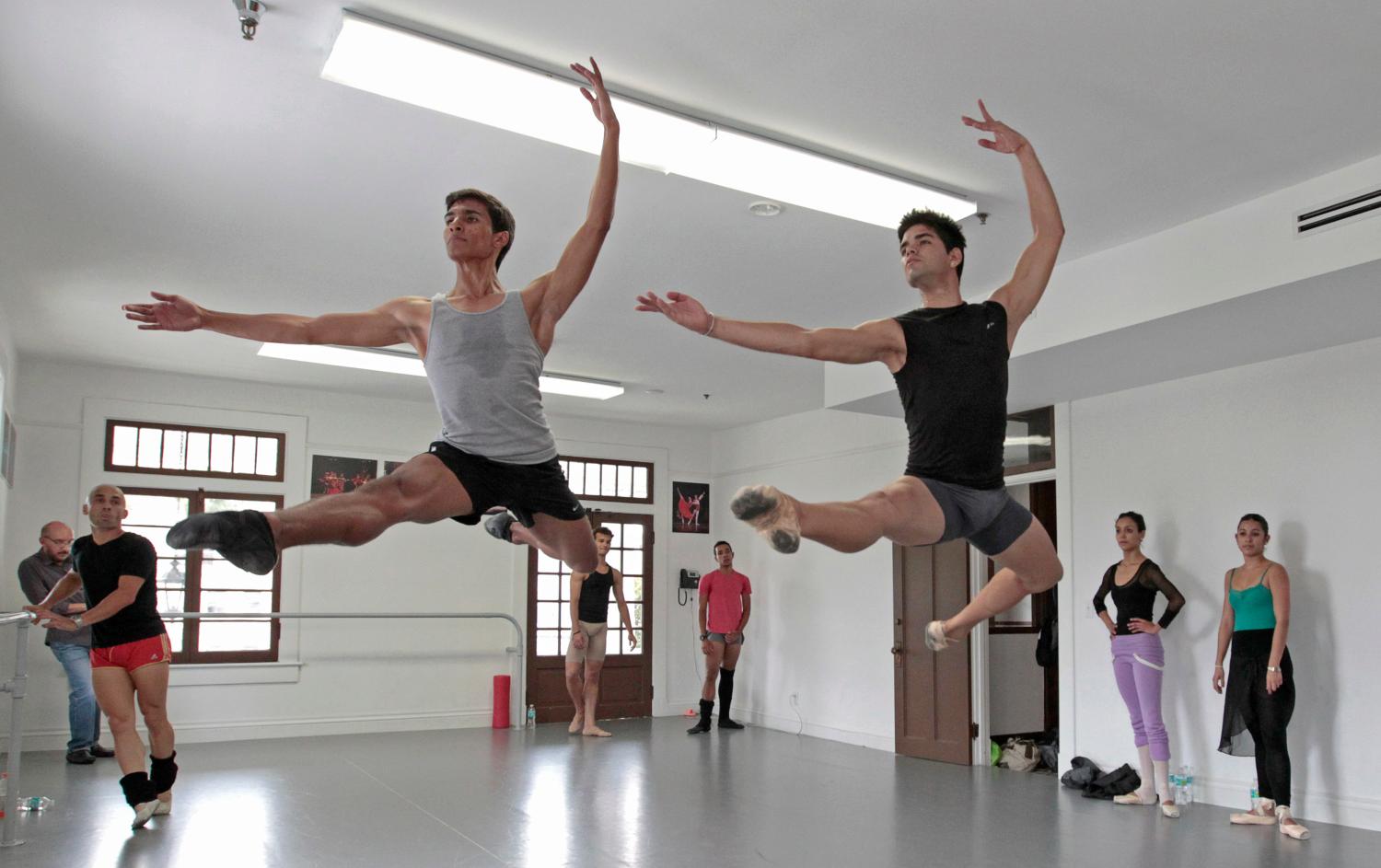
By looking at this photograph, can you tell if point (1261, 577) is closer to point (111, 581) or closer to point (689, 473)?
point (111, 581)

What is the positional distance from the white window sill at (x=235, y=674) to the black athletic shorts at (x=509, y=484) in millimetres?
7368

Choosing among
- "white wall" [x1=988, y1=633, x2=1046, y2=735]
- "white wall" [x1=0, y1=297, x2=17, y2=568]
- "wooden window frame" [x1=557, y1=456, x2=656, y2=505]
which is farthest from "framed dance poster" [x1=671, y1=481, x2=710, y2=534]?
"white wall" [x1=0, y1=297, x2=17, y2=568]

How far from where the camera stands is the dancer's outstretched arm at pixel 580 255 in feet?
10.0

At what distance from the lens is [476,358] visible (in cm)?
296

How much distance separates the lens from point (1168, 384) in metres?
7.24

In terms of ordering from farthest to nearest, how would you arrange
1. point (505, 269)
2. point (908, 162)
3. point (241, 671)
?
point (241, 671), point (505, 269), point (908, 162)

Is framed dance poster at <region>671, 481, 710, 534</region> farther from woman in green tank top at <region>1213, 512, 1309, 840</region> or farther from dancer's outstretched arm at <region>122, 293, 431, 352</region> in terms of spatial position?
dancer's outstretched arm at <region>122, 293, 431, 352</region>

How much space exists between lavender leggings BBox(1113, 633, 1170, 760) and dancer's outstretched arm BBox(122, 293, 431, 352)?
530 cm

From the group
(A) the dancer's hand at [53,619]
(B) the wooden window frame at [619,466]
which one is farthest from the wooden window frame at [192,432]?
(A) the dancer's hand at [53,619]

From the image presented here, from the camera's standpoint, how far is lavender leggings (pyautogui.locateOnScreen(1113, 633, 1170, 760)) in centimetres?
664

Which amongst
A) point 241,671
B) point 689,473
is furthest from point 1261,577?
point 241,671

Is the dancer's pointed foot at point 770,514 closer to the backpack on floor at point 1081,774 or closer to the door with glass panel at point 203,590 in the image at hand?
the backpack on floor at point 1081,774

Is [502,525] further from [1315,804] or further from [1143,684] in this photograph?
[1315,804]

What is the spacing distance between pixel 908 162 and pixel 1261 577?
3.15 m
